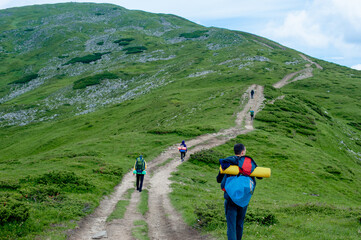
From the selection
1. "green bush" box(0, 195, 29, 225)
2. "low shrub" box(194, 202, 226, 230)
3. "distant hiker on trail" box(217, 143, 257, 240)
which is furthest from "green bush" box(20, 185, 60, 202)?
"distant hiker on trail" box(217, 143, 257, 240)

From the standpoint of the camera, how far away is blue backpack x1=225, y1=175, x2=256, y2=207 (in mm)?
7766

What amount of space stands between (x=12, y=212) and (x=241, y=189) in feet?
32.3

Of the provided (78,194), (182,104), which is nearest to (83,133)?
(182,104)

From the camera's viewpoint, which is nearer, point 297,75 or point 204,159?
point 204,159

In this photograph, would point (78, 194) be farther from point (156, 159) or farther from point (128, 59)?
point (128, 59)

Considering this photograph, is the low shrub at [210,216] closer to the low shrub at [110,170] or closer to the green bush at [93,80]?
the low shrub at [110,170]

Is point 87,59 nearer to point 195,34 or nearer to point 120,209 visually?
point 195,34

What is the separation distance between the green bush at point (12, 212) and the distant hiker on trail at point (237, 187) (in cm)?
896

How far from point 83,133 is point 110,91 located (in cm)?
4325

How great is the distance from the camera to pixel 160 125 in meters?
51.9

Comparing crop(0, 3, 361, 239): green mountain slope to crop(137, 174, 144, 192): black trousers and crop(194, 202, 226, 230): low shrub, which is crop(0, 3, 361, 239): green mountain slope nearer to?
crop(194, 202, 226, 230): low shrub

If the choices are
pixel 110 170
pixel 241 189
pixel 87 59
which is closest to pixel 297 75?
pixel 110 170

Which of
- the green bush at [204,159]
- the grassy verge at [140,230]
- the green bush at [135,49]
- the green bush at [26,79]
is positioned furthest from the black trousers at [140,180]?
the green bush at [135,49]

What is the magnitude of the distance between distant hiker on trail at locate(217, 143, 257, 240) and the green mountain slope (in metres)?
3.66
